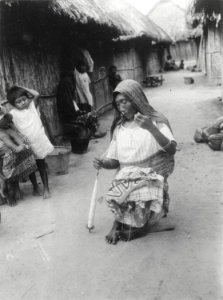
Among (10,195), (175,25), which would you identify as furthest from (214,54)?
(175,25)

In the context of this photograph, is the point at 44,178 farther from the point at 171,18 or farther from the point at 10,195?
the point at 171,18

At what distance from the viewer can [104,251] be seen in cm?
320

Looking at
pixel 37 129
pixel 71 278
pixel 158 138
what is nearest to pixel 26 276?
pixel 71 278

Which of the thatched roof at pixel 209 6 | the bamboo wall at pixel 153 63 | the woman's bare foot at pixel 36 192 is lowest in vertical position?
the woman's bare foot at pixel 36 192

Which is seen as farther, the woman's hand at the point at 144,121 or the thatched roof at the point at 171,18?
the thatched roof at the point at 171,18

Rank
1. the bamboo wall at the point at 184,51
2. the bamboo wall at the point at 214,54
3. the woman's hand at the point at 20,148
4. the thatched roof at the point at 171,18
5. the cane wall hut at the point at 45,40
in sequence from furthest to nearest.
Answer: the bamboo wall at the point at 184,51
the thatched roof at the point at 171,18
the bamboo wall at the point at 214,54
the cane wall hut at the point at 45,40
the woman's hand at the point at 20,148

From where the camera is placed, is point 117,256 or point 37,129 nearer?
point 117,256

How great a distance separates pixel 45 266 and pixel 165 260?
986mm

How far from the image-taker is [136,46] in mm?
19547

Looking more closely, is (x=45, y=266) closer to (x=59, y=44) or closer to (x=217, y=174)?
(x=217, y=174)

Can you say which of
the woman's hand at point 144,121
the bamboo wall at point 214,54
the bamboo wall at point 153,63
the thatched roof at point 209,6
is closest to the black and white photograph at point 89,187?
the woman's hand at point 144,121

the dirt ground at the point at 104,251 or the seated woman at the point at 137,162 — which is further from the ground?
the seated woman at the point at 137,162

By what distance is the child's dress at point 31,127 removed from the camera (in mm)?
4633

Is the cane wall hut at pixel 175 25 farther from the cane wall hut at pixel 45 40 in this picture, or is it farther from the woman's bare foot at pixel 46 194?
the woman's bare foot at pixel 46 194
